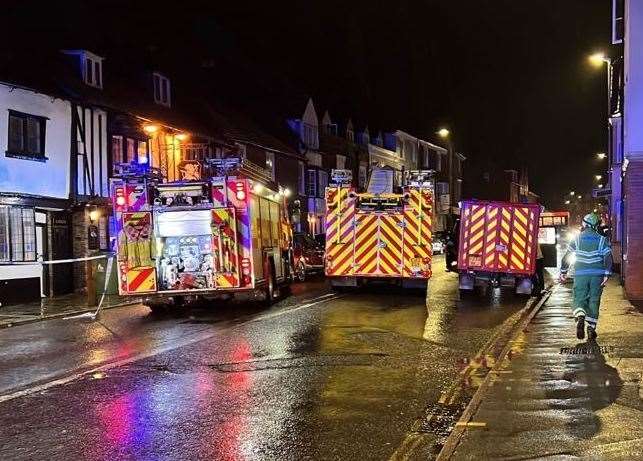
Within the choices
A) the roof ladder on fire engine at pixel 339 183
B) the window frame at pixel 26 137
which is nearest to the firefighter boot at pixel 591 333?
the roof ladder on fire engine at pixel 339 183

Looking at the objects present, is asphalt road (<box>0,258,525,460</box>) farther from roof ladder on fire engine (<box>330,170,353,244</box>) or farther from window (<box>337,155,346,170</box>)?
window (<box>337,155,346,170</box>)

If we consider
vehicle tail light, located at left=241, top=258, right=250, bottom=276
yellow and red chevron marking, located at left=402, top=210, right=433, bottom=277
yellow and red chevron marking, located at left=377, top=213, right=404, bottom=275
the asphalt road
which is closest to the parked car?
yellow and red chevron marking, located at left=377, top=213, right=404, bottom=275

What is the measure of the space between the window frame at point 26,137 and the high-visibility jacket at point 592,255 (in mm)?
14180

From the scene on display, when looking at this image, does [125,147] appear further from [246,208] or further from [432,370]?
[432,370]

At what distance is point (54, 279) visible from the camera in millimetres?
20562

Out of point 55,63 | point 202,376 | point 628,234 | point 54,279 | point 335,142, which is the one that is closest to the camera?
point 202,376

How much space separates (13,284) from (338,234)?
26.5ft

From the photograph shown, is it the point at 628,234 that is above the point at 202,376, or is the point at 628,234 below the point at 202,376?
above

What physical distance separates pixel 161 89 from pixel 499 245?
15.2 meters

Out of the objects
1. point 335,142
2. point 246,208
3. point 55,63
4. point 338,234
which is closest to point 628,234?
point 338,234

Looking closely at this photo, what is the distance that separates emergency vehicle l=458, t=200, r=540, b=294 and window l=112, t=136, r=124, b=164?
35.2 ft

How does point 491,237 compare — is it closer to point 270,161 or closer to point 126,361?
point 126,361

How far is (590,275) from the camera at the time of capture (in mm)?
9906

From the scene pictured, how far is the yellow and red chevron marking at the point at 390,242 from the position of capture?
56.9 feet
